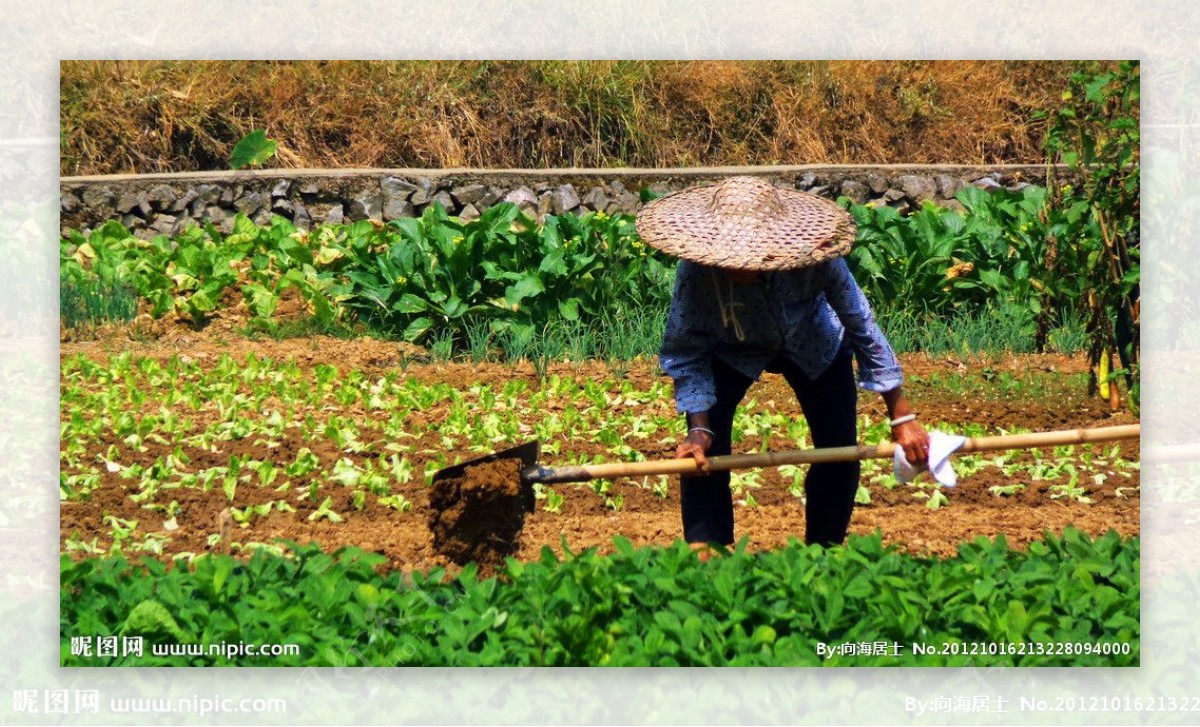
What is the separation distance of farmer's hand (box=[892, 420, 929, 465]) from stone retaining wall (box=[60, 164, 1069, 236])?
3.20 meters

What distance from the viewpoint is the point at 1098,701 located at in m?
3.80

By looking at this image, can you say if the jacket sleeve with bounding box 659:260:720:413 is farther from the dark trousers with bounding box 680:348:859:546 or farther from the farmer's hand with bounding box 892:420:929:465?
the farmer's hand with bounding box 892:420:929:465

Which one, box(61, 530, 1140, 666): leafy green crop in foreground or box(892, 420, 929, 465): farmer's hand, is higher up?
box(892, 420, 929, 465): farmer's hand

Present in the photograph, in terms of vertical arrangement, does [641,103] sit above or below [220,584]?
above

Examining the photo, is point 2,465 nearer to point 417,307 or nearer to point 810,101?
point 417,307

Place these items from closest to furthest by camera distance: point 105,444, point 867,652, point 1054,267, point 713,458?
point 867,652 → point 713,458 → point 105,444 → point 1054,267

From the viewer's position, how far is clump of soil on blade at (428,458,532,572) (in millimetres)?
4254

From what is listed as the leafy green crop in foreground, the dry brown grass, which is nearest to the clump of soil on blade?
the leafy green crop in foreground

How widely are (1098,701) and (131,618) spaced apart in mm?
2386

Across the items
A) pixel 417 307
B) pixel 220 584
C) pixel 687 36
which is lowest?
Result: pixel 220 584

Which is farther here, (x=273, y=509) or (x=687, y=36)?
(x=273, y=509)

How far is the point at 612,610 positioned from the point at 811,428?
953 millimetres

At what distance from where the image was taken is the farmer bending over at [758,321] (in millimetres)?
4059

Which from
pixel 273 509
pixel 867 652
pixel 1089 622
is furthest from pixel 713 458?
pixel 273 509
